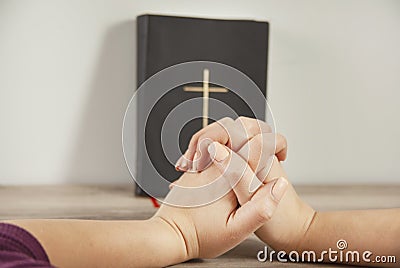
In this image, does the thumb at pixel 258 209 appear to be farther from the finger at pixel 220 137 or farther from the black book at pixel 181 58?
the black book at pixel 181 58

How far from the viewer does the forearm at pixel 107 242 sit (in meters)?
0.72

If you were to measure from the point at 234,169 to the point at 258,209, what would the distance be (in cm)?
7

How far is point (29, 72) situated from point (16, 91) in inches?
1.9

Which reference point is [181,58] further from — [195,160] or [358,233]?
[358,233]

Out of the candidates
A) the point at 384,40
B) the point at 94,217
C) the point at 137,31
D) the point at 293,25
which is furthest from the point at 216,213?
the point at 384,40

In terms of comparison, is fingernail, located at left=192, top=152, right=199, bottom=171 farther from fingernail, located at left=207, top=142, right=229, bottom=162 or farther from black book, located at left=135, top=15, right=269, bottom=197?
black book, located at left=135, top=15, right=269, bottom=197

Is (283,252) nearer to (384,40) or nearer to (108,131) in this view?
(108,131)

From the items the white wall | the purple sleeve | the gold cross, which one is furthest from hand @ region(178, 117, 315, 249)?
the white wall

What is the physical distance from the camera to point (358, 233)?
848 millimetres

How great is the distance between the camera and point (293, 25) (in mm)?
1525

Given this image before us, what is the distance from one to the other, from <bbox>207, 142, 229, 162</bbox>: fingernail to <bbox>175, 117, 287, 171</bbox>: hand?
0.01 m

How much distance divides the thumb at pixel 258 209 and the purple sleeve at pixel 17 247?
0.92 feet

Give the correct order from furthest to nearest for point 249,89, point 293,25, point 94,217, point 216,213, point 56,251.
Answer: point 293,25, point 249,89, point 94,217, point 216,213, point 56,251

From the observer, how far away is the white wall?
140cm
